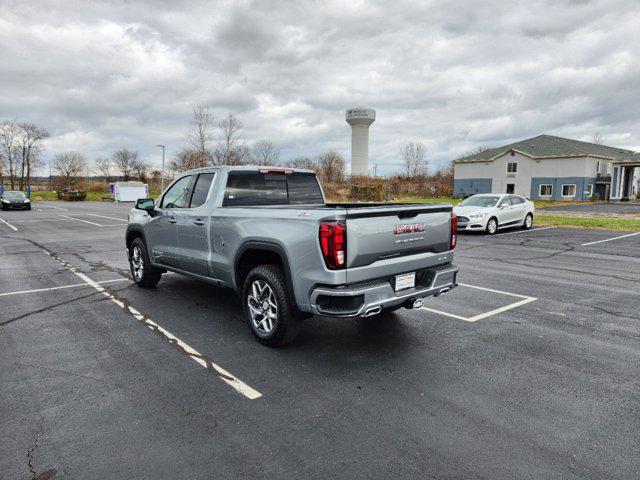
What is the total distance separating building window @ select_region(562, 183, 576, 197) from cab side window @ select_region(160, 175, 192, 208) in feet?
165

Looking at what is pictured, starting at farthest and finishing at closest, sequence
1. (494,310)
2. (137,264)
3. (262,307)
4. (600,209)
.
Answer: (600,209), (137,264), (494,310), (262,307)

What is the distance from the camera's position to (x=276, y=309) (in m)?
4.34

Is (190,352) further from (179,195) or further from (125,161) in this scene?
(125,161)

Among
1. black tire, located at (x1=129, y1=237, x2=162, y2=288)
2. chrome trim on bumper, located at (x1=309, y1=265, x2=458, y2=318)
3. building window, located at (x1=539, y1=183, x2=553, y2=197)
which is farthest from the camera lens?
building window, located at (x1=539, y1=183, x2=553, y2=197)

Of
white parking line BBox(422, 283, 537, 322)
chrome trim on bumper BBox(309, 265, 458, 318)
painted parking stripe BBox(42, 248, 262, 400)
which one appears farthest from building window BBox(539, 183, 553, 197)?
painted parking stripe BBox(42, 248, 262, 400)

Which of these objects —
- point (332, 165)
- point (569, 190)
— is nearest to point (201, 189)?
point (569, 190)

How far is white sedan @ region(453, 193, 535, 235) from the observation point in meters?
15.8

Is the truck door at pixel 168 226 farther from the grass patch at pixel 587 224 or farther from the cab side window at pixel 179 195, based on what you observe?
the grass patch at pixel 587 224

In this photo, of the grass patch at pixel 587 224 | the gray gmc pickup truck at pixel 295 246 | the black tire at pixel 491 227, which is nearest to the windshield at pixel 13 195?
the gray gmc pickup truck at pixel 295 246

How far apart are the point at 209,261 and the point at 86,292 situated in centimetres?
314

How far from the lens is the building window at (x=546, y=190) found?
4816cm

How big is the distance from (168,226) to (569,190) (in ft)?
167

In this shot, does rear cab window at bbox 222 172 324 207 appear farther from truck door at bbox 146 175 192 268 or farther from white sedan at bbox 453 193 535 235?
A: white sedan at bbox 453 193 535 235

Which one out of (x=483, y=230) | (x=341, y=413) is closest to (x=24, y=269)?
(x=341, y=413)
